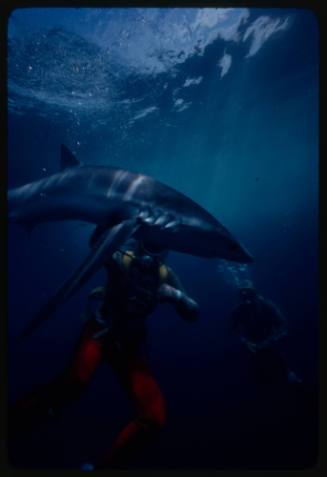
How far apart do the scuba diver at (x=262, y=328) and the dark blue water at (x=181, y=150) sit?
1.07 metres

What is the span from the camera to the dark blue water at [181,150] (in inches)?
217

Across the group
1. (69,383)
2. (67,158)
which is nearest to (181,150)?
(67,158)

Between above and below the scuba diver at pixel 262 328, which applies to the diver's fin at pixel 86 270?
above

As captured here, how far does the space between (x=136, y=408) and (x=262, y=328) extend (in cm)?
517

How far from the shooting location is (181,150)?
93.6ft

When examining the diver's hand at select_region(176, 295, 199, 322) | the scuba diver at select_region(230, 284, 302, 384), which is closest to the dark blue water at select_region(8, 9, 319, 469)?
the scuba diver at select_region(230, 284, 302, 384)

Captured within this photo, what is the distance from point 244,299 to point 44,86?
13080mm

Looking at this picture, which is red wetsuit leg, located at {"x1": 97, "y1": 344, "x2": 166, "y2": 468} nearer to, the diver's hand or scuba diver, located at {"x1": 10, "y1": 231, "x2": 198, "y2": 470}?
scuba diver, located at {"x1": 10, "y1": 231, "x2": 198, "y2": 470}

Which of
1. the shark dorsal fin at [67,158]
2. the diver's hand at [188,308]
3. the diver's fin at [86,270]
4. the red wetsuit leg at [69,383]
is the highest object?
the shark dorsal fin at [67,158]

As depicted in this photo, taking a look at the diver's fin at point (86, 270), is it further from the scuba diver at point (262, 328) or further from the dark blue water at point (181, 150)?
the scuba diver at point (262, 328)

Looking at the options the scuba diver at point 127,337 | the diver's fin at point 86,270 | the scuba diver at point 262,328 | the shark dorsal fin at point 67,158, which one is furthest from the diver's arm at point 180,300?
the scuba diver at point 262,328

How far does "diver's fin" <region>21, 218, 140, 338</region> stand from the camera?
242cm

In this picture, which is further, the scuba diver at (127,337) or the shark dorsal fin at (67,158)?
the shark dorsal fin at (67,158)

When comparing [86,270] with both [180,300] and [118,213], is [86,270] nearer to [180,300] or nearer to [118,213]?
[118,213]
